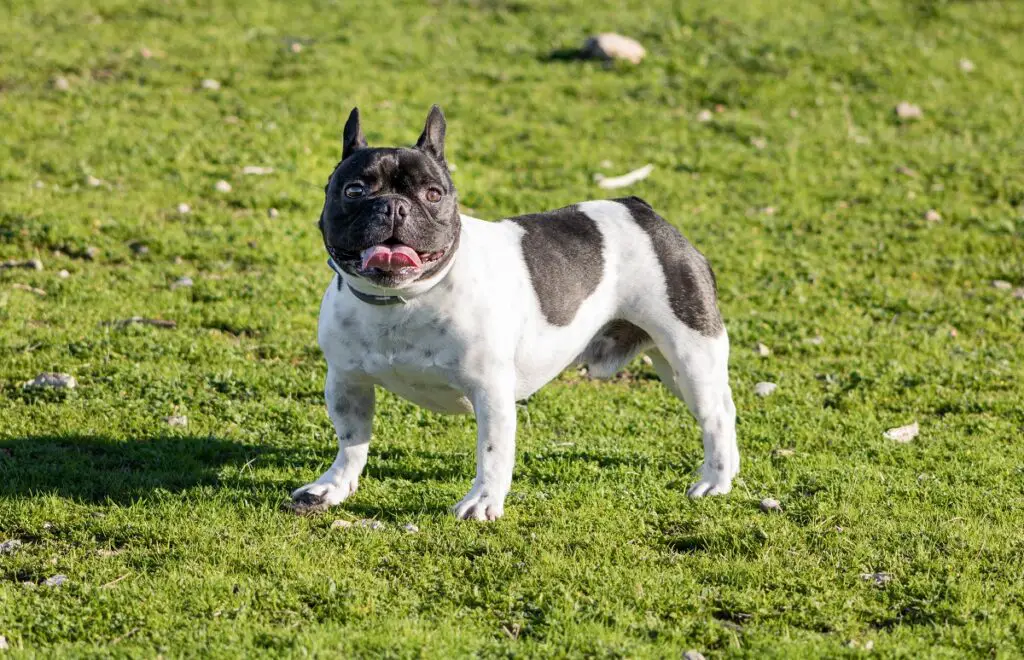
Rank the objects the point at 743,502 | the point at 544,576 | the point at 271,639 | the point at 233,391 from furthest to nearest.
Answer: the point at 233,391
the point at 743,502
the point at 544,576
the point at 271,639

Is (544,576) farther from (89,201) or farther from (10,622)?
(89,201)

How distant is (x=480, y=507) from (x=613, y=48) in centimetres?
1339

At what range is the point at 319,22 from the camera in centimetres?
2017

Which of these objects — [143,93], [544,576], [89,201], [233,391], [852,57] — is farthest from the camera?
[852,57]

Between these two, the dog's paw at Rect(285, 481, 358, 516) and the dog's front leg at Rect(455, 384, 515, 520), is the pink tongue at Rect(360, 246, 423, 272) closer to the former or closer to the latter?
the dog's front leg at Rect(455, 384, 515, 520)

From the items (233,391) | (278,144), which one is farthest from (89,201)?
(233,391)

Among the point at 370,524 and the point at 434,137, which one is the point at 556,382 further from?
the point at 434,137

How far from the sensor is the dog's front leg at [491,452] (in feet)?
22.1

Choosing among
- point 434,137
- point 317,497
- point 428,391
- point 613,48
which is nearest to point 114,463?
point 317,497

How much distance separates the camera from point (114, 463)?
7734 mm

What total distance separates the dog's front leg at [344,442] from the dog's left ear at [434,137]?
1.28 m

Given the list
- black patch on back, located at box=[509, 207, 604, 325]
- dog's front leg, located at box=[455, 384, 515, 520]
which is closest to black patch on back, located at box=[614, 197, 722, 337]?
black patch on back, located at box=[509, 207, 604, 325]

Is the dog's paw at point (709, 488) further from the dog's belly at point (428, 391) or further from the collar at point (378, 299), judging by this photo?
the collar at point (378, 299)

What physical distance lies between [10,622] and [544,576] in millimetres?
2421
